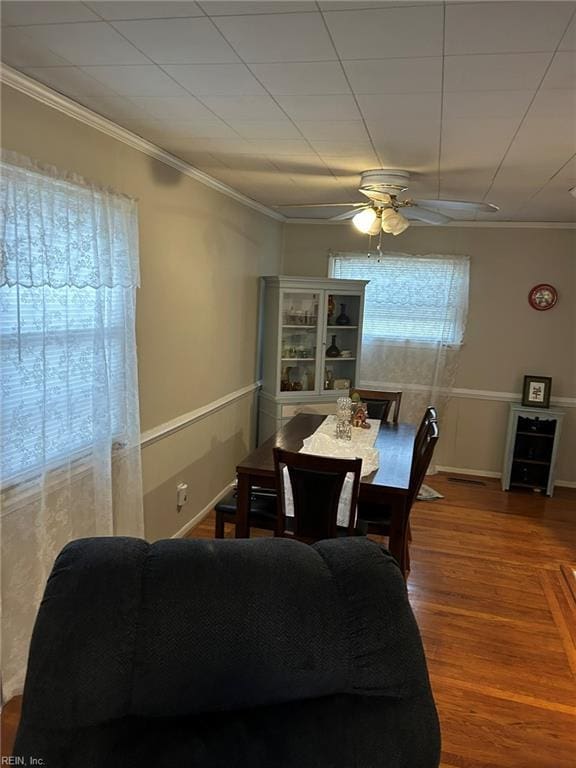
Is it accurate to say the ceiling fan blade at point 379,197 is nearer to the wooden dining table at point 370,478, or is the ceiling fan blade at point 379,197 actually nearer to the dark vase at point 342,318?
the wooden dining table at point 370,478

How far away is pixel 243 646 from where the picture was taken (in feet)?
3.39

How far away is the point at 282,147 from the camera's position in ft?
8.72

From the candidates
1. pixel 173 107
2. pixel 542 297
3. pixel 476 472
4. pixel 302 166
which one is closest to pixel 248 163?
pixel 302 166

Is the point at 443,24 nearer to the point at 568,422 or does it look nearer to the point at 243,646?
the point at 243,646

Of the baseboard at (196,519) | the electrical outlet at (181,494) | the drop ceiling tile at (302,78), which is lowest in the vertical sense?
the baseboard at (196,519)

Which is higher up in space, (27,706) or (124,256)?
(124,256)

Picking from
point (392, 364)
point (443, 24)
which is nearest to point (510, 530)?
point (392, 364)

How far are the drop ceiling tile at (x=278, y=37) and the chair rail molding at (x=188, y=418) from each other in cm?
197

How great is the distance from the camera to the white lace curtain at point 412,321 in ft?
16.3

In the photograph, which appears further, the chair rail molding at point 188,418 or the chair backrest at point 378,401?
the chair backrest at point 378,401

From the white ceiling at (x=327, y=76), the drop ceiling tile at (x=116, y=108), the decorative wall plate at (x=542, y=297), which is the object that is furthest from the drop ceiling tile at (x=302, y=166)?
the decorative wall plate at (x=542, y=297)

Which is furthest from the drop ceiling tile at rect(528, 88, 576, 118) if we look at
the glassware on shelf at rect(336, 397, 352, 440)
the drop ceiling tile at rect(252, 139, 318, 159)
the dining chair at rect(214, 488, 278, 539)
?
the dining chair at rect(214, 488, 278, 539)

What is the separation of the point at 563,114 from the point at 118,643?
217 cm

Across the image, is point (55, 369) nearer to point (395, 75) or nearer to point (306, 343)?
point (395, 75)
